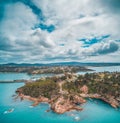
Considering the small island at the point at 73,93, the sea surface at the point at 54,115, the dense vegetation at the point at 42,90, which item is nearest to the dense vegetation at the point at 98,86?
the small island at the point at 73,93

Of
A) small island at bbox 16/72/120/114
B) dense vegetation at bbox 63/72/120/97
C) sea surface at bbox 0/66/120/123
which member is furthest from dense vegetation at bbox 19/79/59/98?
sea surface at bbox 0/66/120/123

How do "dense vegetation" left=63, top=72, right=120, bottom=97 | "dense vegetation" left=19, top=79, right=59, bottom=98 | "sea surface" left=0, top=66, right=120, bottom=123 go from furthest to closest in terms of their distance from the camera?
1. "dense vegetation" left=63, top=72, right=120, bottom=97
2. "dense vegetation" left=19, top=79, right=59, bottom=98
3. "sea surface" left=0, top=66, right=120, bottom=123

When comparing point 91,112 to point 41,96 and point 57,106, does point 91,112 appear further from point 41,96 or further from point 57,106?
point 41,96

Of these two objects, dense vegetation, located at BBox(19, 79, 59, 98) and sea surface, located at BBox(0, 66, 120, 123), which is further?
dense vegetation, located at BBox(19, 79, 59, 98)

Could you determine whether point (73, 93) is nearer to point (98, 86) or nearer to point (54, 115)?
point (98, 86)

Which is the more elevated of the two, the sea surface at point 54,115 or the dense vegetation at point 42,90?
the dense vegetation at point 42,90

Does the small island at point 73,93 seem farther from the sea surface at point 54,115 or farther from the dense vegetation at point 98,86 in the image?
the sea surface at point 54,115

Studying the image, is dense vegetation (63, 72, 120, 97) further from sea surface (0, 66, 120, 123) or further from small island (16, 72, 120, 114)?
sea surface (0, 66, 120, 123)

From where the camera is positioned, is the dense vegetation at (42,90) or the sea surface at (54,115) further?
the dense vegetation at (42,90)

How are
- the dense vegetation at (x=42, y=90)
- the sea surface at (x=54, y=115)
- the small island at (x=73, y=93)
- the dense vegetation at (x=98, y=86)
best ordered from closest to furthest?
1. the sea surface at (x=54, y=115)
2. the small island at (x=73, y=93)
3. the dense vegetation at (x=42, y=90)
4. the dense vegetation at (x=98, y=86)

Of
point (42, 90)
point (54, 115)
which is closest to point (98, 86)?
point (42, 90)

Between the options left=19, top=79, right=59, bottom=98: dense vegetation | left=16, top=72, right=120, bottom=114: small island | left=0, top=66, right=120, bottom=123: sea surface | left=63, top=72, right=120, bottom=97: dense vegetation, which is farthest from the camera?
left=63, top=72, right=120, bottom=97: dense vegetation
